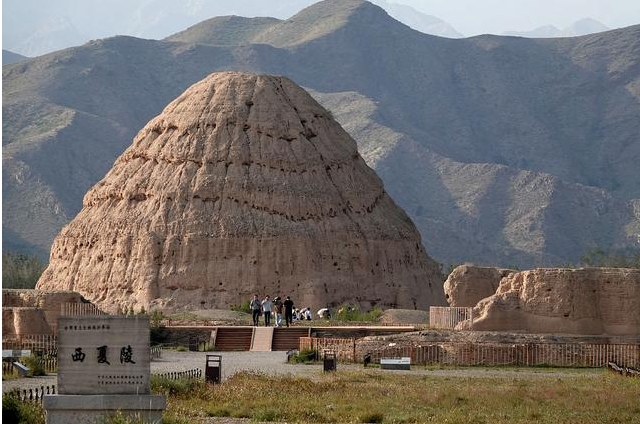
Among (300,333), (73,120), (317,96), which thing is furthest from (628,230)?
(300,333)

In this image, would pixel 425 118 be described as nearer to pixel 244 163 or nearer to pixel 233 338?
pixel 244 163

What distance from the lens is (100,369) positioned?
17.4 m

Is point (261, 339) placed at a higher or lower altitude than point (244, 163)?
lower

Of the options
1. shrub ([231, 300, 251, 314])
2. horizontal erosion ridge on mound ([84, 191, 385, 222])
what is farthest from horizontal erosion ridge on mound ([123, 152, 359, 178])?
shrub ([231, 300, 251, 314])

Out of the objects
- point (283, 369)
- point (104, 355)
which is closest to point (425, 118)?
point (283, 369)

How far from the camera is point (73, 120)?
146 metres

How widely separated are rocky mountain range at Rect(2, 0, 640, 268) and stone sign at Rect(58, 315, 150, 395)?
107547mm

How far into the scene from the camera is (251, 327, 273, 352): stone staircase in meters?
44.5

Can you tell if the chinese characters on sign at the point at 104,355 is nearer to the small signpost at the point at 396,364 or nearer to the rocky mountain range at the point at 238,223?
the small signpost at the point at 396,364

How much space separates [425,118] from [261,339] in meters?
128

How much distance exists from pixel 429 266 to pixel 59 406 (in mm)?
48180

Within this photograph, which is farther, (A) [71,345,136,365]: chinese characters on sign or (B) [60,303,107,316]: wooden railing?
(B) [60,303,107,316]: wooden railing

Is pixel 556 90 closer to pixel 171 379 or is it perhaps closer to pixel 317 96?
pixel 317 96

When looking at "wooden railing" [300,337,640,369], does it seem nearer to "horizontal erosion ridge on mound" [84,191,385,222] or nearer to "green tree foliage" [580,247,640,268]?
"horizontal erosion ridge on mound" [84,191,385,222]
